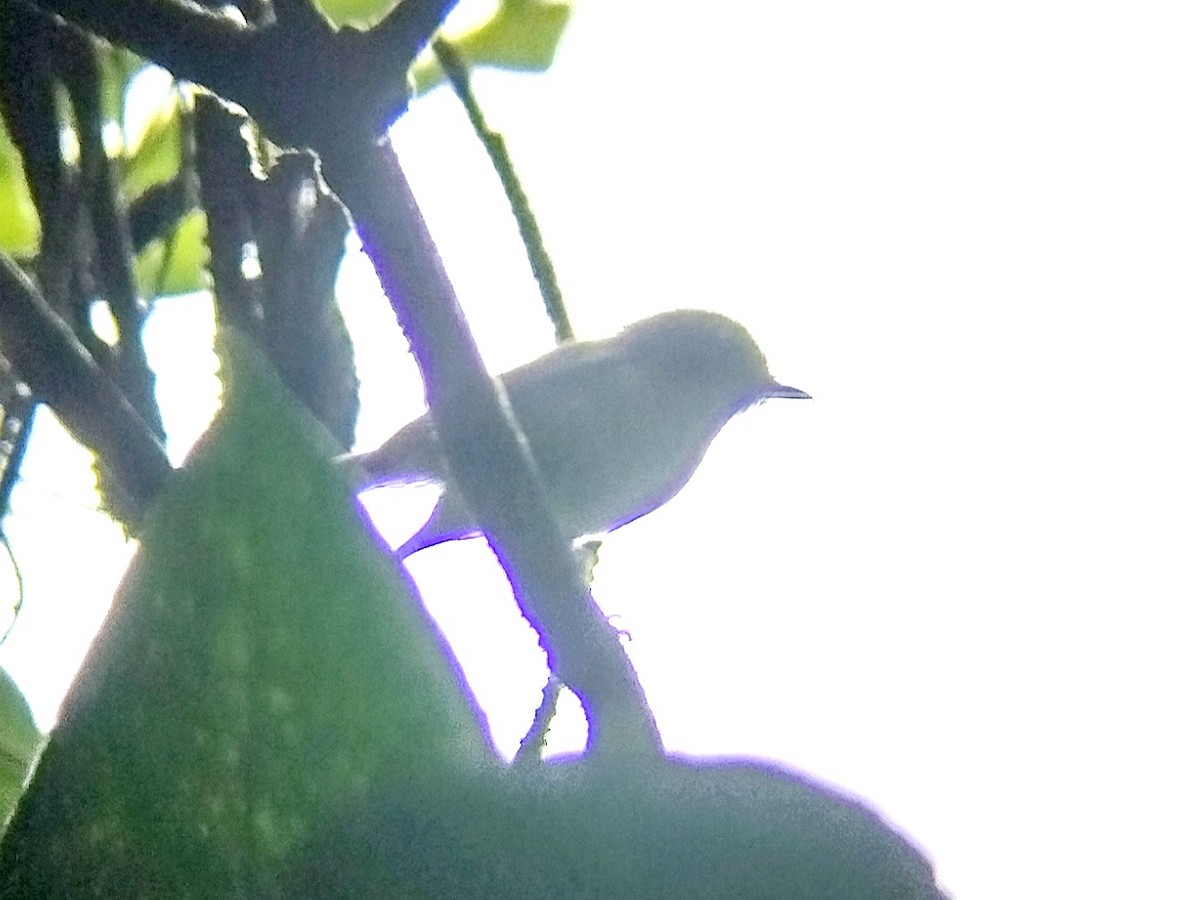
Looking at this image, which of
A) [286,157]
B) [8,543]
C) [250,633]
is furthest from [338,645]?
[8,543]

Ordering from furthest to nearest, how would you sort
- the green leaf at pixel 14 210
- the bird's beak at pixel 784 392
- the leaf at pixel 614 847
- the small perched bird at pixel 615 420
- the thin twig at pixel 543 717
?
1. the bird's beak at pixel 784 392
2. the small perched bird at pixel 615 420
3. the green leaf at pixel 14 210
4. the thin twig at pixel 543 717
5. the leaf at pixel 614 847

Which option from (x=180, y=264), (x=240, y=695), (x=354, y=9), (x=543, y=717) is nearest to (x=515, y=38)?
(x=354, y=9)

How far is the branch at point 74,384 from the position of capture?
329 mm

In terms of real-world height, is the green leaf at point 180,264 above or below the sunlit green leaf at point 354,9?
below

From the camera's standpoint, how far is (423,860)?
7.5 inches

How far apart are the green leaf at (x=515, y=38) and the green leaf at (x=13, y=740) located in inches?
15.9

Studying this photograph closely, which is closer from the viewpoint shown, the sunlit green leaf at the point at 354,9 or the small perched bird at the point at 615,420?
the sunlit green leaf at the point at 354,9

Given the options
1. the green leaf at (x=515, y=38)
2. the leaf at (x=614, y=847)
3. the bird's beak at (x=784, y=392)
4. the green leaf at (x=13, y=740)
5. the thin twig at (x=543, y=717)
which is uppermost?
the green leaf at (x=515, y=38)

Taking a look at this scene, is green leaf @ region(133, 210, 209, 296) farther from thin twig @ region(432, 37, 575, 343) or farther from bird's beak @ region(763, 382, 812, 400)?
bird's beak @ region(763, 382, 812, 400)

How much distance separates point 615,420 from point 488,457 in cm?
85

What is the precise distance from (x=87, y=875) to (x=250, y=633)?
41 mm

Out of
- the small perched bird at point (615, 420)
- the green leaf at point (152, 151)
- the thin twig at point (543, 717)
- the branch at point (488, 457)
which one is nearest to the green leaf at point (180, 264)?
the green leaf at point (152, 151)

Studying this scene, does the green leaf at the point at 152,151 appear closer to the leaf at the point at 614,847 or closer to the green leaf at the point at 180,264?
the green leaf at the point at 180,264

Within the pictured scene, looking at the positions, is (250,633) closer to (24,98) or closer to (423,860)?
(423,860)
